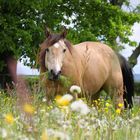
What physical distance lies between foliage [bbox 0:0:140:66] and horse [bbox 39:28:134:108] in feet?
45.9

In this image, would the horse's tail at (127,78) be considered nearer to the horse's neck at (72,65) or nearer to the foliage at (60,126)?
the horse's neck at (72,65)

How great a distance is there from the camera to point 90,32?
3186 centimetres

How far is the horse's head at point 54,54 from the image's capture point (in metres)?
10.4

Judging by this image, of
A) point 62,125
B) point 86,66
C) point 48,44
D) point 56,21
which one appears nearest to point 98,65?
point 86,66

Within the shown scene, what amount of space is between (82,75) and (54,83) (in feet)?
4.55

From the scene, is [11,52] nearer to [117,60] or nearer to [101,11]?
[101,11]

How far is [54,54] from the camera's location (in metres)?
10.8

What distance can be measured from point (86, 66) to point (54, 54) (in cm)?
146

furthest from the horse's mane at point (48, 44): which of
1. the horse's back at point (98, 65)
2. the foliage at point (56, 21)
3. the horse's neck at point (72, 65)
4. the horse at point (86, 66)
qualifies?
the foliage at point (56, 21)

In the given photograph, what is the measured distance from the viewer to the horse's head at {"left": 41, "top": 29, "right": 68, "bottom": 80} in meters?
10.4

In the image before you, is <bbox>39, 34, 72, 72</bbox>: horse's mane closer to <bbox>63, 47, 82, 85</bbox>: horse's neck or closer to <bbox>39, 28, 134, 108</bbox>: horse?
<bbox>39, 28, 134, 108</bbox>: horse

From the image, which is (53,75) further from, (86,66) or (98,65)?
(98,65)

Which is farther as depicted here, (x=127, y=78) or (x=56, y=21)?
(x=56, y=21)

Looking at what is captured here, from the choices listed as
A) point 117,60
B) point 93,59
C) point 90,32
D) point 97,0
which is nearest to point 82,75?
point 93,59
